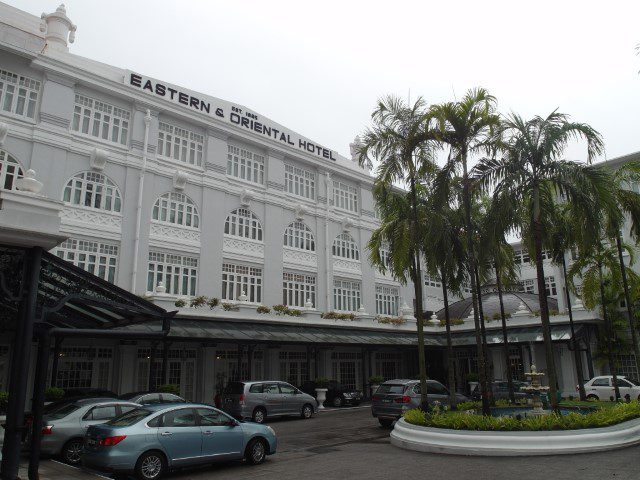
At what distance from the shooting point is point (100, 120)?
26172mm

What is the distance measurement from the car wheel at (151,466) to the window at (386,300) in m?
28.4

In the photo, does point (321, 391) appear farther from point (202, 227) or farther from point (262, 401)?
point (202, 227)

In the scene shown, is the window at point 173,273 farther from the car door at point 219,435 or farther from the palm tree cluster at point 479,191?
the car door at point 219,435

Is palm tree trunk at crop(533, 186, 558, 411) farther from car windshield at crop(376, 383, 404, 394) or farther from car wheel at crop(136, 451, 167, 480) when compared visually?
car wheel at crop(136, 451, 167, 480)

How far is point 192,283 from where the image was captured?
2764cm

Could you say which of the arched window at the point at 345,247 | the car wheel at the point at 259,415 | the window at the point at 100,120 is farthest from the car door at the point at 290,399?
the window at the point at 100,120

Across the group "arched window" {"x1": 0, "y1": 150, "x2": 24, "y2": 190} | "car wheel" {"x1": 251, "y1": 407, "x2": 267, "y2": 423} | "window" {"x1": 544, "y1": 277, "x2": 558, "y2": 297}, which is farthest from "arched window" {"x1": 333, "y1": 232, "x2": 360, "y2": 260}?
"arched window" {"x1": 0, "y1": 150, "x2": 24, "y2": 190}

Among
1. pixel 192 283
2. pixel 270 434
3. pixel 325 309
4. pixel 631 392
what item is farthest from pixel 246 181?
pixel 631 392

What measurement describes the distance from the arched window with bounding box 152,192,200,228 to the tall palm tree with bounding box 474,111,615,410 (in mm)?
17378

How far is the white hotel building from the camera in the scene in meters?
23.9

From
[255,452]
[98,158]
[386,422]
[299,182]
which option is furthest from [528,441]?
[299,182]

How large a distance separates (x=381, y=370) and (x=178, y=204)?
60.9ft

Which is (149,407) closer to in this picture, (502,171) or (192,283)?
(502,171)

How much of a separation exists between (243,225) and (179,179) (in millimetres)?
4853
